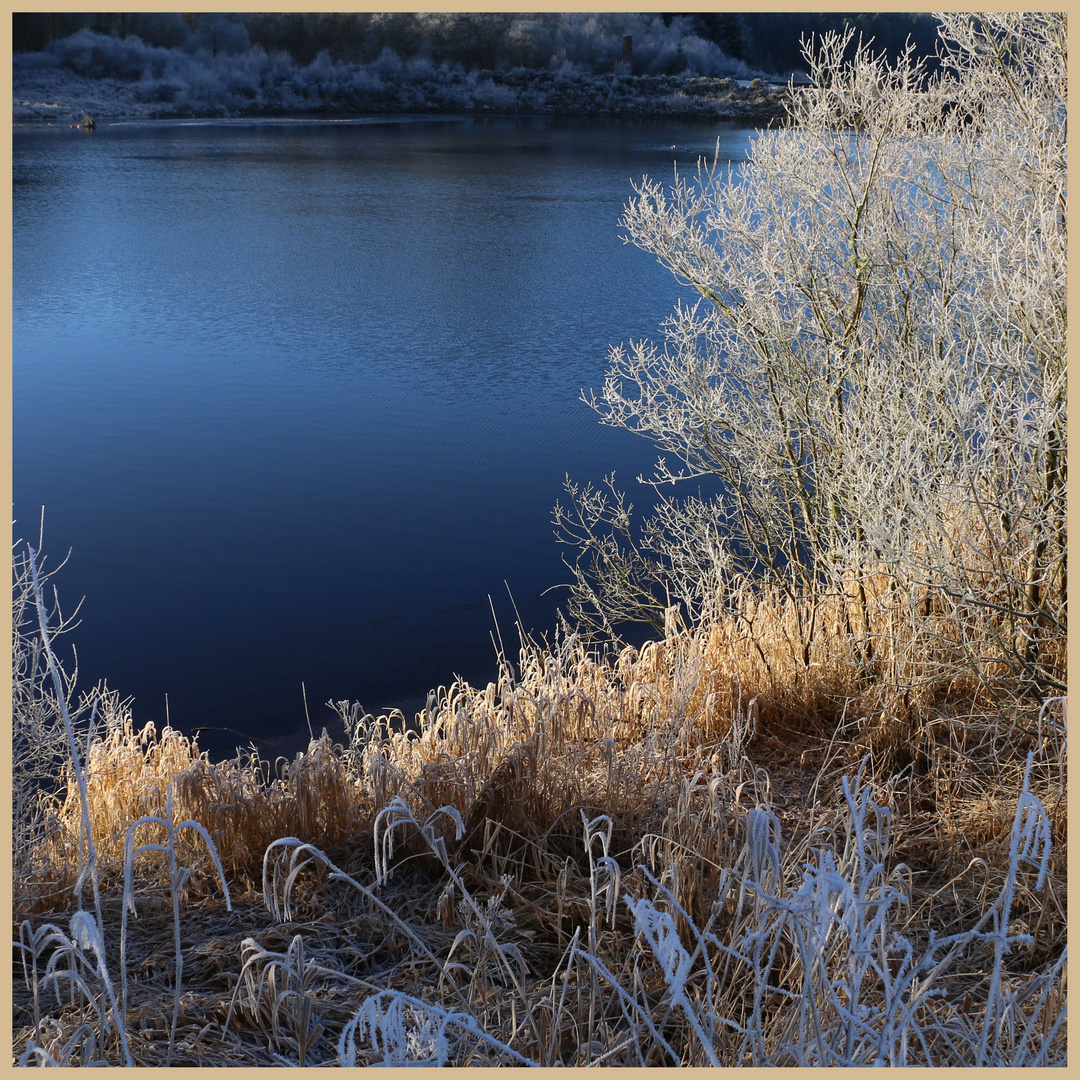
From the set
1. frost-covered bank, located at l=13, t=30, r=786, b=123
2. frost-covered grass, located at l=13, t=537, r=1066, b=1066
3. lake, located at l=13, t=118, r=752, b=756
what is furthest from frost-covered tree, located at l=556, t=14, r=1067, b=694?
frost-covered bank, located at l=13, t=30, r=786, b=123

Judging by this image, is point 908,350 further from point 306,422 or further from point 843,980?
point 306,422

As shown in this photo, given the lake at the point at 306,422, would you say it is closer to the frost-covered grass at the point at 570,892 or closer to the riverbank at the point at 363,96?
the frost-covered grass at the point at 570,892

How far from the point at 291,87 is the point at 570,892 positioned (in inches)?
1551

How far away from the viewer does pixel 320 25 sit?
36.4 metres

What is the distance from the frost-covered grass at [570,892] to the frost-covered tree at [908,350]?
50cm

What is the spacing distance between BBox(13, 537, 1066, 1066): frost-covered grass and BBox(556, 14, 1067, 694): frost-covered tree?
1.64 feet

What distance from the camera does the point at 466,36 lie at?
35.2 metres

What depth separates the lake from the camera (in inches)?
305

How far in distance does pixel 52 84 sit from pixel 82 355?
25504mm

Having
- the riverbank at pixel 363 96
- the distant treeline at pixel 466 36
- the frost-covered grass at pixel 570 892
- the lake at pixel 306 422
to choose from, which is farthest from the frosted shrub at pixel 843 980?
the riverbank at pixel 363 96

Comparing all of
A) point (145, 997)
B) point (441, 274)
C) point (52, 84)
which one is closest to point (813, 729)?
point (145, 997)

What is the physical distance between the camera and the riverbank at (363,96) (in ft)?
106

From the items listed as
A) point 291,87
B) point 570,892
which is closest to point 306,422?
point 570,892

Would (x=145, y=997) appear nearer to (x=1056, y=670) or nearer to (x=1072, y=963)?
(x=1072, y=963)
